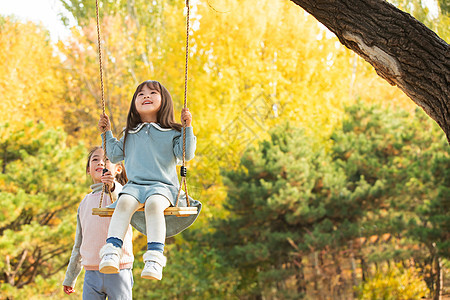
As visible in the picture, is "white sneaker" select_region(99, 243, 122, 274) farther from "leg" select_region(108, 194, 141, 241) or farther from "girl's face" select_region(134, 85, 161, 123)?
"girl's face" select_region(134, 85, 161, 123)

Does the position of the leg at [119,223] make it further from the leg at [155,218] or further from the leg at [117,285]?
the leg at [117,285]

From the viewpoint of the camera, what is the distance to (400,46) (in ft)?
7.77

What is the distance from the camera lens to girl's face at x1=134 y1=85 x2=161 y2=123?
278 cm

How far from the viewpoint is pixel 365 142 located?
10820 millimetres

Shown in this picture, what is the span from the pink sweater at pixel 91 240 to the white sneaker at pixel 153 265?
0.33 meters

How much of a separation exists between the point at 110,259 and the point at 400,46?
61.7 inches

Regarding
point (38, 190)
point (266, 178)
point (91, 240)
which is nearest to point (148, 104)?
point (91, 240)

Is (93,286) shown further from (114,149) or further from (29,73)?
(29,73)

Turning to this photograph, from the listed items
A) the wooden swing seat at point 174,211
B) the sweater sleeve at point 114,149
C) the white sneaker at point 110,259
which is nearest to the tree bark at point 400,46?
the wooden swing seat at point 174,211

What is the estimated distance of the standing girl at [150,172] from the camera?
2.43m

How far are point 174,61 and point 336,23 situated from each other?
1057 cm

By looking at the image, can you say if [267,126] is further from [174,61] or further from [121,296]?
[121,296]

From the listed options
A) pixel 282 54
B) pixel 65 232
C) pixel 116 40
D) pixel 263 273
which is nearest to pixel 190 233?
pixel 263 273

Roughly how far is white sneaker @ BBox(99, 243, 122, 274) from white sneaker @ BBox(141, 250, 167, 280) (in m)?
0.12
